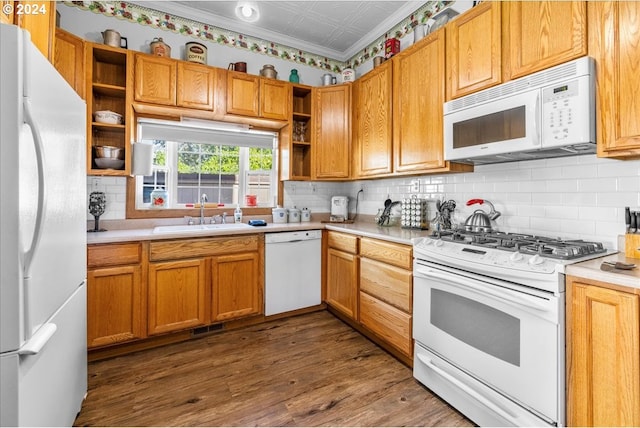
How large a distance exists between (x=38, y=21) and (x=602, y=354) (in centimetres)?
304

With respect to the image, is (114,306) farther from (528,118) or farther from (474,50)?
(474,50)

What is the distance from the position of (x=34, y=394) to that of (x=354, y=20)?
3569 millimetres

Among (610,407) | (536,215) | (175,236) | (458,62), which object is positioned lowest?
(610,407)

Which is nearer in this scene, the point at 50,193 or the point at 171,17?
the point at 50,193

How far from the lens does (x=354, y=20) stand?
3043 millimetres

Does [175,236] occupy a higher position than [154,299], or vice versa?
[175,236]

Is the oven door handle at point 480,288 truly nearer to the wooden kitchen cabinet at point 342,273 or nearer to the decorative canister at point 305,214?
the wooden kitchen cabinet at point 342,273

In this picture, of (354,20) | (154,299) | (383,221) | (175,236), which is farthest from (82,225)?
(354,20)

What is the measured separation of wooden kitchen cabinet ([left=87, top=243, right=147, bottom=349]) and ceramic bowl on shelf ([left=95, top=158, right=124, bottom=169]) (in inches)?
27.8

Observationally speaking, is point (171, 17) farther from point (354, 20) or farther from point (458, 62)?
point (458, 62)

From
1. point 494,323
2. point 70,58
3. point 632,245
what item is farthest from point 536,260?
point 70,58

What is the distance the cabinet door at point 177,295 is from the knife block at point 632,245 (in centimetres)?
269

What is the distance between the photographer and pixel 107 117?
2432mm

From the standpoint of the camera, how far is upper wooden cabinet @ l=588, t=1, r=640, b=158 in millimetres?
1300
